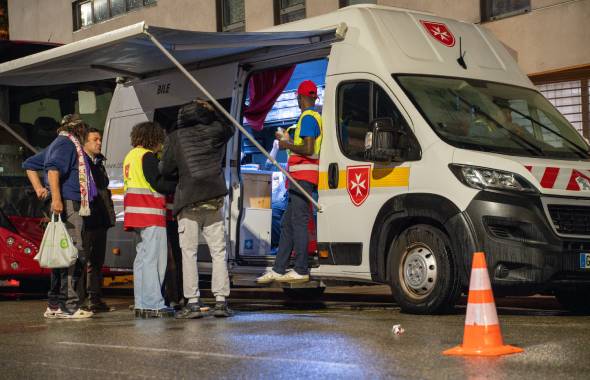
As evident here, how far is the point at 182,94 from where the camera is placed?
479 inches

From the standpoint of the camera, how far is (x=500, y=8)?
56.9ft

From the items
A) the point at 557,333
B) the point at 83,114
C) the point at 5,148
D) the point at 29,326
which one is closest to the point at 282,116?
the point at 83,114

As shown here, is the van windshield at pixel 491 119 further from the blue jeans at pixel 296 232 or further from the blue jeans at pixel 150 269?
the blue jeans at pixel 150 269

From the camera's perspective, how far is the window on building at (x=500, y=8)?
17062 mm

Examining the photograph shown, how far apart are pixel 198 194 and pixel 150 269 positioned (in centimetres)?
95

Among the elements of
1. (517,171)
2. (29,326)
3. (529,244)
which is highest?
(517,171)

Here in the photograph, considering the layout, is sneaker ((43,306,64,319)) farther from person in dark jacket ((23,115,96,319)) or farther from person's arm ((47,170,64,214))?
person's arm ((47,170,64,214))

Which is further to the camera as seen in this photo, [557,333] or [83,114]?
[83,114]

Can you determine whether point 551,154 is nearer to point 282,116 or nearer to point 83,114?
point 282,116

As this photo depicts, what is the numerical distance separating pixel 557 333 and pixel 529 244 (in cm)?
117

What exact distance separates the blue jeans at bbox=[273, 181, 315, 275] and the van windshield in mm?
1441

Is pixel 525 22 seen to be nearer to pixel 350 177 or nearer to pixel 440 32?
pixel 440 32

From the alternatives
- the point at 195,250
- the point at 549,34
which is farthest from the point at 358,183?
the point at 549,34

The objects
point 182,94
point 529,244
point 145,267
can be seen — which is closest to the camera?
point 529,244
